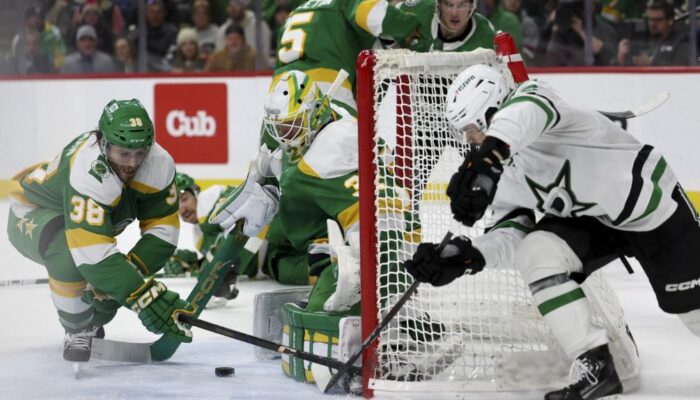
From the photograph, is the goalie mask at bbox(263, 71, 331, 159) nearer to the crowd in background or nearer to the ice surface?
the ice surface

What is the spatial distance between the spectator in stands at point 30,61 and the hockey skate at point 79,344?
3733 mm

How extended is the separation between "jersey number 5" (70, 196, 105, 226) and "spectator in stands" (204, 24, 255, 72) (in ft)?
12.2

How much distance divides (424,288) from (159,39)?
4.05 metres

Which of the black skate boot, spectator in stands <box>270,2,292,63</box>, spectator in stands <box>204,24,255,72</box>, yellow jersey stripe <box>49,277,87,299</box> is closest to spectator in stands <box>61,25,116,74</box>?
spectator in stands <box>204,24,255,72</box>

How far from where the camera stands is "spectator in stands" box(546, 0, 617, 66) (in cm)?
607

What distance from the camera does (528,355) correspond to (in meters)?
3.16

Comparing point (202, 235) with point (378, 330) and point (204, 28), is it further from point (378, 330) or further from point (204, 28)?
point (204, 28)

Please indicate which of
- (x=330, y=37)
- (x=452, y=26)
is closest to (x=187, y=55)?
(x=330, y=37)

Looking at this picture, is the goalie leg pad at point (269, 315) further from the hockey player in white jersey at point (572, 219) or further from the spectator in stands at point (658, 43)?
the spectator in stands at point (658, 43)

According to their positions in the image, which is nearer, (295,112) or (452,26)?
(295,112)

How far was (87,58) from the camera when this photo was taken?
723 cm

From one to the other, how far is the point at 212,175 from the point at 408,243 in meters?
3.96

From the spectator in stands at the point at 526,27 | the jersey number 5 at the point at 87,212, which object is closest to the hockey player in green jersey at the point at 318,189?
the jersey number 5 at the point at 87,212

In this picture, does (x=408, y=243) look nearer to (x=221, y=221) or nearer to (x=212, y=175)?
(x=221, y=221)
